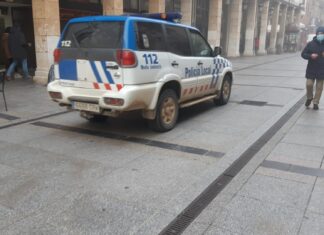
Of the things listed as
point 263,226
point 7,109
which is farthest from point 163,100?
point 7,109

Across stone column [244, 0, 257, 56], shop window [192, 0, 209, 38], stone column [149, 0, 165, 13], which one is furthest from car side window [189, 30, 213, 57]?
stone column [244, 0, 257, 56]

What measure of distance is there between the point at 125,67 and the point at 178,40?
1700 mm

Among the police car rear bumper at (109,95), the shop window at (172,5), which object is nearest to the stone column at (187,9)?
the shop window at (172,5)

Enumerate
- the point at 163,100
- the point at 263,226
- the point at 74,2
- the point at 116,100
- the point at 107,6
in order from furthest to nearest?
the point at 74,2 → the point at 107,6 → the point at 163,100 → the point at 116,100 → the point at 263,226

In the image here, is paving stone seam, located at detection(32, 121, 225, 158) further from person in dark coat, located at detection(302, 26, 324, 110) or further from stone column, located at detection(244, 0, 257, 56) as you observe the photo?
stone column, located at detection(244, 0, 257, 56)

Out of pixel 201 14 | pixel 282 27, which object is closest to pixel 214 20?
pixel 201 14

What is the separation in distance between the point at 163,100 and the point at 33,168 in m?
2.47

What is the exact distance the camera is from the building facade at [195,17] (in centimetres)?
1141

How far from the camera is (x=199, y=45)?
288 inches

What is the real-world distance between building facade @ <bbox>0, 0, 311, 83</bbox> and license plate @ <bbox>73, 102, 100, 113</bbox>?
20.9ft

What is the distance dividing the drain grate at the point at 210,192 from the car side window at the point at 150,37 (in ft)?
7.35

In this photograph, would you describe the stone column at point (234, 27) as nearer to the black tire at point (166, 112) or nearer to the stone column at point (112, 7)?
the stone column at point (112, 7)

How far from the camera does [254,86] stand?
12094 millimetres

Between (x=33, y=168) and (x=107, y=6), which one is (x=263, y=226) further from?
(x=107, y=6)
